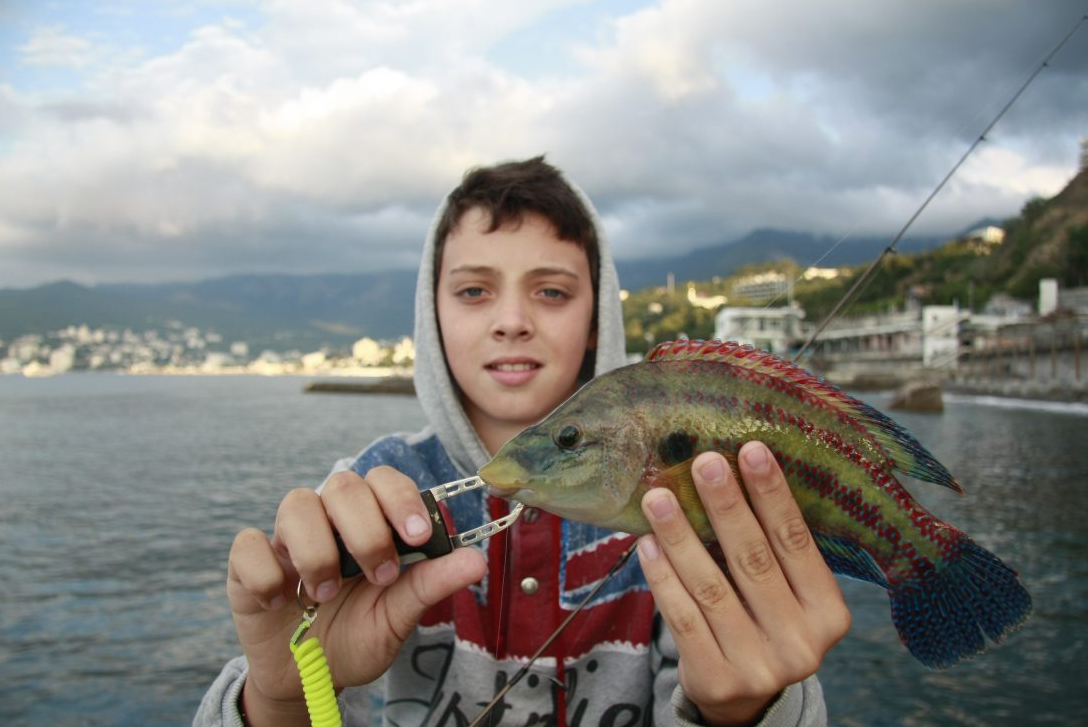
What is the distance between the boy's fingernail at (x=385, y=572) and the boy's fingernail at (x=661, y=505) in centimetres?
84

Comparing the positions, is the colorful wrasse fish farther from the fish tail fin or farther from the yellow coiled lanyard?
the yellow coiled lanyard

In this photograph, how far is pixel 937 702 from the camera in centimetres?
985

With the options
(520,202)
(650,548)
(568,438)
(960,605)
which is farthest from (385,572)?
(520,202)

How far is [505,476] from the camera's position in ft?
7.01

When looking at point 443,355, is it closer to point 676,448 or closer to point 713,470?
point 676,448

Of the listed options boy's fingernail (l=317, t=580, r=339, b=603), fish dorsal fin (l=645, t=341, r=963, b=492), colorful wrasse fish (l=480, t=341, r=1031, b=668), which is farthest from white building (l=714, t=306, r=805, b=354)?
boy's fingernail (l=317, t=580, r=339, b=603)

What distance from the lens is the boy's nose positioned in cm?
322

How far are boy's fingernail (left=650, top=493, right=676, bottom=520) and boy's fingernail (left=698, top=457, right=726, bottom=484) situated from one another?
0.14 meters

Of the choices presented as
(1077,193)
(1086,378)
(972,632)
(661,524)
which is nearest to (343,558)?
(661,524)

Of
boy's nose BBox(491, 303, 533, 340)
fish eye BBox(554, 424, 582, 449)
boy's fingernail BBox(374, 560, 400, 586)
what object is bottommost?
boy's fingernail BBox(374, 560, 400, 586)

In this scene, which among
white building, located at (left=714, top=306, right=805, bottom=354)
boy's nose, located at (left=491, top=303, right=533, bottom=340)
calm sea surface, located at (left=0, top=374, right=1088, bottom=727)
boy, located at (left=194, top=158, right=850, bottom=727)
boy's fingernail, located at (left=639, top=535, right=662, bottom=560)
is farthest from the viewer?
calm sea surface, located at (left=0, top=374, right=1088, bottom=727)

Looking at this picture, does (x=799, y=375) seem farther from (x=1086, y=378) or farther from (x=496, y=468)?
(x=1086, y=378)

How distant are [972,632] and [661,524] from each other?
1043mm

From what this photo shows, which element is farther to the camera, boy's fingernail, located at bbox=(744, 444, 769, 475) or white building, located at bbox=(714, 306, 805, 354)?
white building, located at bbox=(714, 306, 805, 354)
